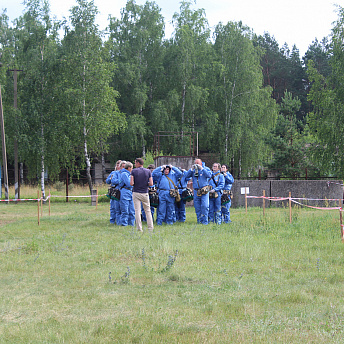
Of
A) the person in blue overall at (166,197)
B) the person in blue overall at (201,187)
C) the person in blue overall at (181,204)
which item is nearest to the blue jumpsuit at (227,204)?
the person in blue overall at (201,187)

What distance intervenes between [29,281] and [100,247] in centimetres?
276

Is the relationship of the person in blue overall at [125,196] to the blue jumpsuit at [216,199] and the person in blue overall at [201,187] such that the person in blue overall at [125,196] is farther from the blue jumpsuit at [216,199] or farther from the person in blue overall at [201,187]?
the blue jumpsuit at [216,199]

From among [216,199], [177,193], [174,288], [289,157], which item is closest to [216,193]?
[216,199]

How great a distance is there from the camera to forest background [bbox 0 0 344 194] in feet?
93.1

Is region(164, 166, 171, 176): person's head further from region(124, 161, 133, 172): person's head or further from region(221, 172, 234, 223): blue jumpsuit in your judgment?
region(221, 172, 234, 223): blue jumpsuit

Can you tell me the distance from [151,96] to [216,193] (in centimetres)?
2609

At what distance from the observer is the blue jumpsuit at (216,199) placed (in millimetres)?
14672

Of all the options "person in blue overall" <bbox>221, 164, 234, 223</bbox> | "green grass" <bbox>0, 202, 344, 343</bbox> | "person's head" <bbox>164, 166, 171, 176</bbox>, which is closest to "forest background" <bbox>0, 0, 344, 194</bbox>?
"person in blue overall" <bbox>221, 164, 234, 223</bbox>

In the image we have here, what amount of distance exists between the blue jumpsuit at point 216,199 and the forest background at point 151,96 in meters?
13.1

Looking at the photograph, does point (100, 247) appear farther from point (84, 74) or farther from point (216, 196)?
point (84, 74)

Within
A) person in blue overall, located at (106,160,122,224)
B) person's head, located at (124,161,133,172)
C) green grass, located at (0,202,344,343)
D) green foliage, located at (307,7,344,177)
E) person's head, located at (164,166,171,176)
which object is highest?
green foliage, located at (307,7,344,177)

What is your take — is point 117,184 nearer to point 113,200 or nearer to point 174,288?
point 113,200

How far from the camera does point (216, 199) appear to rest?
14.8 metres

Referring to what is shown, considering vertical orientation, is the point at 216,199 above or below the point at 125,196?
below
